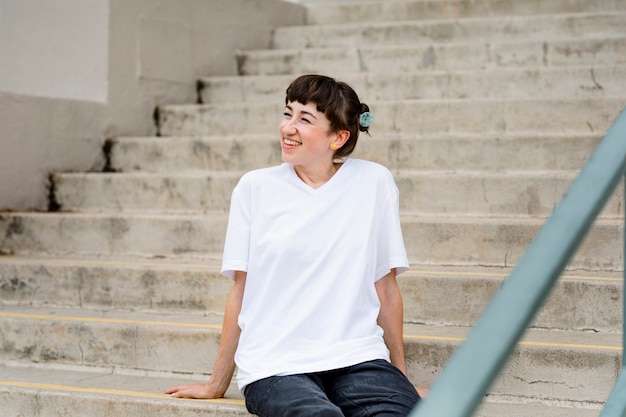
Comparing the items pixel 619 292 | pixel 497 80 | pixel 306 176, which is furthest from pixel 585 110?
pixel 306 176

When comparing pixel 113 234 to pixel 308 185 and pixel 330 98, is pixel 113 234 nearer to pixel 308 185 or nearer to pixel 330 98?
pixel 308 185

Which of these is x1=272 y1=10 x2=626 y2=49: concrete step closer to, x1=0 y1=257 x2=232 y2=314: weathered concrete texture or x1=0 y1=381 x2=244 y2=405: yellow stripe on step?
x1=0 y1=257 x2=232 y2=314: weathered concrete texture

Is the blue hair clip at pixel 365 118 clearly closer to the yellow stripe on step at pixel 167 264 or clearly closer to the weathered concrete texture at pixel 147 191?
the yellow stripe on step at pixel 167 264

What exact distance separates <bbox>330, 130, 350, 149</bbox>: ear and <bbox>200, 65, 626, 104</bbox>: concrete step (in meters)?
2.04

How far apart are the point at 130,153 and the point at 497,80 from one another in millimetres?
1950

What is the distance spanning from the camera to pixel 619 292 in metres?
2.93

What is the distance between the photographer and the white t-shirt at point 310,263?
235 centimetres

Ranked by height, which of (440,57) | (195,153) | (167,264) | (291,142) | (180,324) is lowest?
(180,324)

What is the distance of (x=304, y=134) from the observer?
7.97 ft

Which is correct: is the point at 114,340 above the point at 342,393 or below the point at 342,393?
below

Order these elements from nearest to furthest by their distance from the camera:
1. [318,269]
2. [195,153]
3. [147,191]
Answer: [318,269] → [147,191] → [195,153]

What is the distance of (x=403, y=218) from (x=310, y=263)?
128cm

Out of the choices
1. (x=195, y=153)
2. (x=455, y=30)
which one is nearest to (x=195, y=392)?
(x=195, y=153)

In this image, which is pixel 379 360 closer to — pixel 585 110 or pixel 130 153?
pixel 585 110
